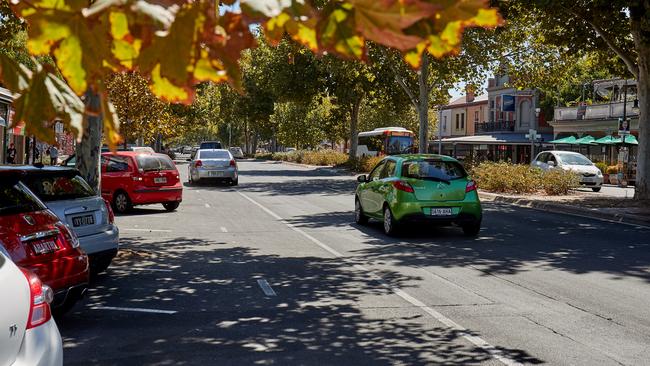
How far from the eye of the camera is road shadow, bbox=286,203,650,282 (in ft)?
32.7

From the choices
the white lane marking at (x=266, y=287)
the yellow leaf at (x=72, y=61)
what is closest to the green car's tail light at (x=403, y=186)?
the white lane marking at (x=266, y=287)

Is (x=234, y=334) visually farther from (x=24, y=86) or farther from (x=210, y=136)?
(x=210, y=136)

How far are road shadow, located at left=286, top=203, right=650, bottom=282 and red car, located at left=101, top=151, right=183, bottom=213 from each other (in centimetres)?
371

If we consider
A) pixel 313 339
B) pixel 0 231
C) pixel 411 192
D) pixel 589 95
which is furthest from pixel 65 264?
pixel 589 95

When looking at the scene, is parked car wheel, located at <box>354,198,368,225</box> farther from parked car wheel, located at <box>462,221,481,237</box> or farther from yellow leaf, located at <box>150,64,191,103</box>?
yellow leaf, located at <box>150,64,191,103</box>

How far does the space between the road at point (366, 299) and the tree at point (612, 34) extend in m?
7.05

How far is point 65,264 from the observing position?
5.85 meters

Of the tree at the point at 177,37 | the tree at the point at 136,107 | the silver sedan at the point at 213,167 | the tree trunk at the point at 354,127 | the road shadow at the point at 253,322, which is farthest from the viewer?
the tree trunk at the point at 354,127

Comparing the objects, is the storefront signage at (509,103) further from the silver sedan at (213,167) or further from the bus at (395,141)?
the silver sedan at (213,167)

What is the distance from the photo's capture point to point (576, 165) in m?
30.7

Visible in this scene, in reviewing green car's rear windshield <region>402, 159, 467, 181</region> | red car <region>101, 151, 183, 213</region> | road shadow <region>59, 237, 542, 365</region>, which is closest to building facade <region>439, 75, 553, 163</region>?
red car <region>101, 151, 183, 213</region>

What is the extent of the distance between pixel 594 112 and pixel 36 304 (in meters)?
51.3

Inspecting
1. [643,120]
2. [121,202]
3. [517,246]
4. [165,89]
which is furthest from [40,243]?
[643,120]

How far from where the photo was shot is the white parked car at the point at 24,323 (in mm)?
3047
